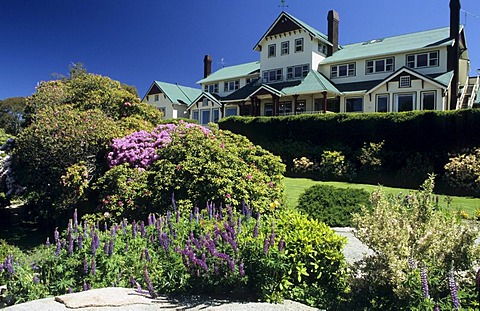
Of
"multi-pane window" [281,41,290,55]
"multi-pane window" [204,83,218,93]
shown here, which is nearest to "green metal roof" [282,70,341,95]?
"multi-pane window" [281,41,290,55]

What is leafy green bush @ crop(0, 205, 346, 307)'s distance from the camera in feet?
12.7

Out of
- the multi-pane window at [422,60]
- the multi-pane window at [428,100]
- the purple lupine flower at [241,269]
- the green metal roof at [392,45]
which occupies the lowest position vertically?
the purple lupine flower at [241,269]

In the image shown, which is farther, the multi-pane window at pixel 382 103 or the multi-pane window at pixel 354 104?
the multi-pane window at pixel 354 104

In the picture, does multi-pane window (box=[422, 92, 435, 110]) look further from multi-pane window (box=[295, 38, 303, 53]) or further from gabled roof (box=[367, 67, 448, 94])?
multi-pane window (box=[295, 38, 303, 53])

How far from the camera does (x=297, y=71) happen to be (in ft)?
111

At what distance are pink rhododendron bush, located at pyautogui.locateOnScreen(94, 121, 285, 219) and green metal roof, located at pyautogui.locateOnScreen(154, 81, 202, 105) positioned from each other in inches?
1388

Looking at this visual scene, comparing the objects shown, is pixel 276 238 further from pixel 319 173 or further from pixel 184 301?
pixel 319 173

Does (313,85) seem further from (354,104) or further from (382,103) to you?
(382,103)

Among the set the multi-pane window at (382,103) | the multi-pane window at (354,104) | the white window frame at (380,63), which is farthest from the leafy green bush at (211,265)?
the white window frame at (380,63)

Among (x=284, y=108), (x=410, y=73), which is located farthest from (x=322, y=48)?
(x=410, y=73)

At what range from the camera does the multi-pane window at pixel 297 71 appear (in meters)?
33.0

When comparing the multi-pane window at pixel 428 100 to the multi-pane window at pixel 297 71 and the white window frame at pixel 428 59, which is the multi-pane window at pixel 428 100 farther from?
the multi-pane window at pixel 297 71

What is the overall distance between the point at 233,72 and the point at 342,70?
13.5 m

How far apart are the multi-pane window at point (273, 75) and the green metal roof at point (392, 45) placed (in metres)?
4.02
